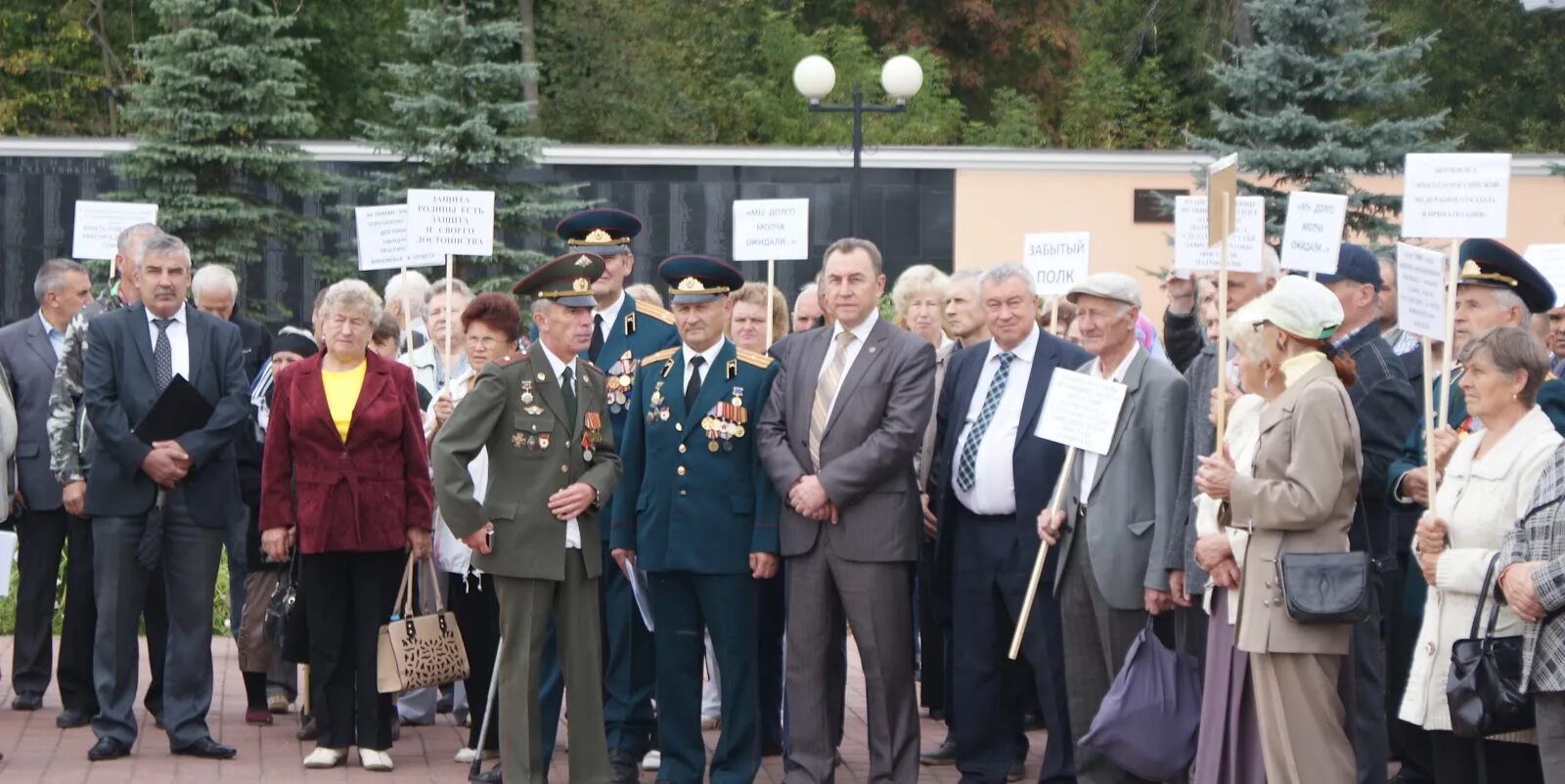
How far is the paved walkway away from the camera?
353 inches

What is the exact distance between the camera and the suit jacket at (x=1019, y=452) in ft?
28.3

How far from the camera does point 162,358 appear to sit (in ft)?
30.8

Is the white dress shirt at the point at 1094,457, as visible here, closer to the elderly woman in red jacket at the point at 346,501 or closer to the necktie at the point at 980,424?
the necktie at the point at 980,424

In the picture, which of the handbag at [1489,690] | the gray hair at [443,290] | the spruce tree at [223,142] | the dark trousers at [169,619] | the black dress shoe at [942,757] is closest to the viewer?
the handbag at [1489,690]

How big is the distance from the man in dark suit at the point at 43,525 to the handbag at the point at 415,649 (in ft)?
6.21

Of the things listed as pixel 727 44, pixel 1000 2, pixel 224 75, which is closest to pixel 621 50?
pixel 727 44

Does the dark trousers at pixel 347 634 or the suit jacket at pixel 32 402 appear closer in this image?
the dark trousers at pixel 347 634

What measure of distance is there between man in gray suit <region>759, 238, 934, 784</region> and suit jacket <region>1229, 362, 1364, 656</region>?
5.62 ft

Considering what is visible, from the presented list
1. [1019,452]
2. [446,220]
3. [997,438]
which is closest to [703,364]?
[997,438]

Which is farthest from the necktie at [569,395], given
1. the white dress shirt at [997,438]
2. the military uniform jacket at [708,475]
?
the white dress shirt at [997,438]

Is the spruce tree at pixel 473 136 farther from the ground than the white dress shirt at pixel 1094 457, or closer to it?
farther from the ground

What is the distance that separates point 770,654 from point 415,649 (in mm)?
1589

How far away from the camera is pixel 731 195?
24875 millimetres

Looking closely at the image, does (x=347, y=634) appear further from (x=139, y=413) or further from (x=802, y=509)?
(x=802, y=509)
